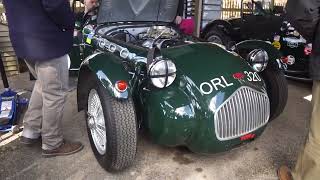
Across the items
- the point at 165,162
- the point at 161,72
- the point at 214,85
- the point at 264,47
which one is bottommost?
the point at 165,162

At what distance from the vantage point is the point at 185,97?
94.4 inches

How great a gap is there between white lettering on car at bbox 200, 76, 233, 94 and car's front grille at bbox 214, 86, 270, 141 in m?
0.11

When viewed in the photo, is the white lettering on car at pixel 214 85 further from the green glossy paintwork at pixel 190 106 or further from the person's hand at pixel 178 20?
the person's hand at pixel 178 20

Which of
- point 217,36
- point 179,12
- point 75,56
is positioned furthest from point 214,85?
point 217,36

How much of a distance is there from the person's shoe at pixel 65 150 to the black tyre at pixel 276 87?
6.64 feet

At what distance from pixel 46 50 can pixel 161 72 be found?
0.93 meters

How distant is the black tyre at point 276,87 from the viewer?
3.26m

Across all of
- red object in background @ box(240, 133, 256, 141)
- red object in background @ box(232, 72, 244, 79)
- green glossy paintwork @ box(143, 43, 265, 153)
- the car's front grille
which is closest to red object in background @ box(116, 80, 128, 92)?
green glossy paintwork @ box(143, 43, 265, 153)

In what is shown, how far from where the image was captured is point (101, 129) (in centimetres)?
271

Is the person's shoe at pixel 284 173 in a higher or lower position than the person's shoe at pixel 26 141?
lower

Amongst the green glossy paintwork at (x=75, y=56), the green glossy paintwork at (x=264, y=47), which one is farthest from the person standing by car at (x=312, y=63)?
the green glossy paintwork at (x=75, y=56)

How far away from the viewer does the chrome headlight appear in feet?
9.85

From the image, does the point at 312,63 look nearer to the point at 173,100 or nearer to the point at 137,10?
the point at 173,100

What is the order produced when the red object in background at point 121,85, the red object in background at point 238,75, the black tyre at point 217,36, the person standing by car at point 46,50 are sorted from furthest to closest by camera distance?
the black tyre at point 217,36 < the red object in background at point 238,75 < the person standing by car at point 46,50 < the red object in background at point 121,85
